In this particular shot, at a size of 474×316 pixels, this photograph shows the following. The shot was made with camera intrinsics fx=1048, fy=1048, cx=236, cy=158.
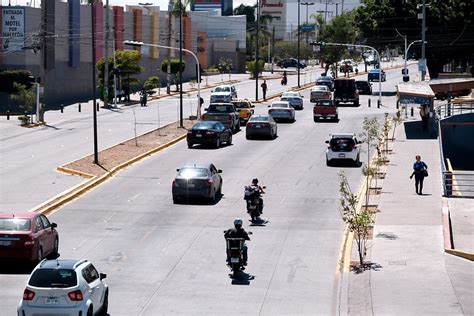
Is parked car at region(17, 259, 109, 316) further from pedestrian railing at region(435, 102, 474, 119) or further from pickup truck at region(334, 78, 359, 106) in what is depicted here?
pickup truck at region(334, 78, 359, 106)

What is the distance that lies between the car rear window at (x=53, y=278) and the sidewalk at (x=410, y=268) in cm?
616

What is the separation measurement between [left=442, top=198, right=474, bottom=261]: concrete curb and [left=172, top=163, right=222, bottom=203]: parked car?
793 cm

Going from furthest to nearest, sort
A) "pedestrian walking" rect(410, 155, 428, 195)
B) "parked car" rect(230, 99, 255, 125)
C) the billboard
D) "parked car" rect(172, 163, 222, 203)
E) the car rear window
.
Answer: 1. the billboard
2. "parked car" rect(230, 99, 255, 125)
3. "pedestrian walking" rect(410, 155, 428, 195)
4. "parked car" rect(172, 163, 222, 203)
5. the car rear window

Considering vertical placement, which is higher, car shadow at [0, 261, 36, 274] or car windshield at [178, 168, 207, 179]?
car windshield at [178, 168, 207, 179]

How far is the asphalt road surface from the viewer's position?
22672 mm

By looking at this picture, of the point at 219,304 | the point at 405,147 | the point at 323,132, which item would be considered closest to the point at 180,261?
the point at 219,304

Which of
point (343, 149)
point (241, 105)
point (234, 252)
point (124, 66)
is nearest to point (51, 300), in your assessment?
point (234, 252)

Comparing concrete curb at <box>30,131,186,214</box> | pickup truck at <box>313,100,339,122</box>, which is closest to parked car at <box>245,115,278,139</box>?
concrete curb at <box>30,131,186,214</box>

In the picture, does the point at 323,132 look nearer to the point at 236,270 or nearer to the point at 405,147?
the point at 405,147

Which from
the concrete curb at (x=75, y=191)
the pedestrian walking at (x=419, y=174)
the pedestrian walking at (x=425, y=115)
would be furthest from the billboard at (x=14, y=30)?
the pedestrian walking at (x=419, y=174)

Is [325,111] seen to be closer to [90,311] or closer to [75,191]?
[75,191]

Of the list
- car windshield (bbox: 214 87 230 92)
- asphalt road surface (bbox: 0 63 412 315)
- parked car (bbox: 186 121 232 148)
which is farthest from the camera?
car windshield (bbox: 214 87 230 92)

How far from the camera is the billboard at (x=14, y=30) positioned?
84.4 meters

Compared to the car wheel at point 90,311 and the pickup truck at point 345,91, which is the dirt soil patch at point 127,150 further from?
the car wheel at point 90,311
